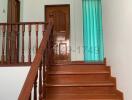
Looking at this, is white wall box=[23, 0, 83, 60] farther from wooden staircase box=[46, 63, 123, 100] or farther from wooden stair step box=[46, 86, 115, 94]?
wooden stair step box=[46, 86, 115, 94]

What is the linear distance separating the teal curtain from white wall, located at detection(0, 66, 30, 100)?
3.23 metres

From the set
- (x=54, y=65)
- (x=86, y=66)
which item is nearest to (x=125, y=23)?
(x=86, y=66)

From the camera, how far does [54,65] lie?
154 inches

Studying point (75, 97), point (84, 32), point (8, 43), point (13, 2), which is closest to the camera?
point (75, 97)

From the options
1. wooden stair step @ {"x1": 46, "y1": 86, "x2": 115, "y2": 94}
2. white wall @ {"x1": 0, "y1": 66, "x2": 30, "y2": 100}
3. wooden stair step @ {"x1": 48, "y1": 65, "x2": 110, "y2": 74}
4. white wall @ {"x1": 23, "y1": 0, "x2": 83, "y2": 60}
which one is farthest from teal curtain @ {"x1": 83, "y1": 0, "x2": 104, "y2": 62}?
wooden stair step @ {"x1": 46, "y1": 86, "x2": 115, "y2": 94}

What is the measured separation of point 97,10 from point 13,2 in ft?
8.64

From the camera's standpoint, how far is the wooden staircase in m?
3.12

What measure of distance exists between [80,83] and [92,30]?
3.55 meters

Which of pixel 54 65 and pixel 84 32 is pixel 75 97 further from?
pixel 84 32

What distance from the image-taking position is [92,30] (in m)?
6.72

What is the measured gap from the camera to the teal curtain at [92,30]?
669cm

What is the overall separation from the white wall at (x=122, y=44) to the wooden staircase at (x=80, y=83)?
0.20 metres

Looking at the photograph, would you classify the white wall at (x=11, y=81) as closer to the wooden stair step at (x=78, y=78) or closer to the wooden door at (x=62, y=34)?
the wooden stair step at (x=78, y=78)

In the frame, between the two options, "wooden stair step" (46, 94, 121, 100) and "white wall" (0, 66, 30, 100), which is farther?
"white wall" (0, 66, 30, 100)
